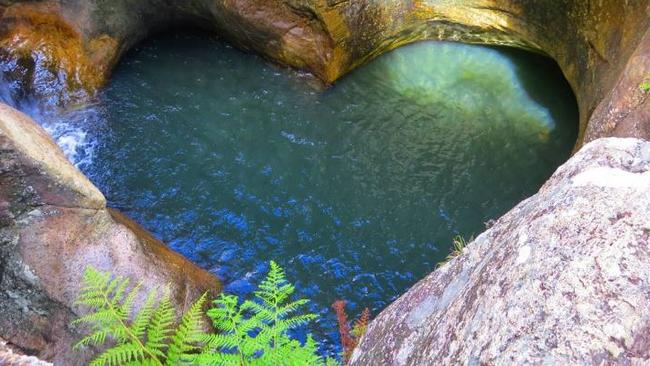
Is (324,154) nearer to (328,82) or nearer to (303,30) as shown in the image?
(328,82)

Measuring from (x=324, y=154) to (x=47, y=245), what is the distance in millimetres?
3641

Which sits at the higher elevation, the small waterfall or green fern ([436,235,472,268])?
the small waterfall

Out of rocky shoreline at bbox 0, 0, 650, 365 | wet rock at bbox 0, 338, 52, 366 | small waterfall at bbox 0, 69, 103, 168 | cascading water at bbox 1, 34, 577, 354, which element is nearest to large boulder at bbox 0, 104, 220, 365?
rocky shoreline at bbox 0, 0, 650, 365

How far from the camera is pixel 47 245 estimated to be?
14.0ft

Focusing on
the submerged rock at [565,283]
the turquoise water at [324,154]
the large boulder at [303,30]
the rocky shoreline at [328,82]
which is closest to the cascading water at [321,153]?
the turquoise water at [324,154]

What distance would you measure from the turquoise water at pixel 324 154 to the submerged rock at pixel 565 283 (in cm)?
344

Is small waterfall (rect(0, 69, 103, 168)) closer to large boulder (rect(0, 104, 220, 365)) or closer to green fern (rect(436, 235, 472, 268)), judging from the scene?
large boulder (rect(0, 104, 220, 365))

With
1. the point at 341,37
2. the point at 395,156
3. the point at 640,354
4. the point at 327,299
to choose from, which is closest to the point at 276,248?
the point at 327,299

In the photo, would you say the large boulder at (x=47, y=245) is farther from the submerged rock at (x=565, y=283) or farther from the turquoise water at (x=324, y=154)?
the submerged rock at (x=565, y=283)

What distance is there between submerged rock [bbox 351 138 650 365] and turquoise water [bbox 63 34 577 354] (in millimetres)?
3443

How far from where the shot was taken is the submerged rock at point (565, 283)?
1604mm

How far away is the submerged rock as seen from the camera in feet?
5.26

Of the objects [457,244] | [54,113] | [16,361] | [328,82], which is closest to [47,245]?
[16,361]

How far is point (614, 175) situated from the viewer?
6.55 ft
